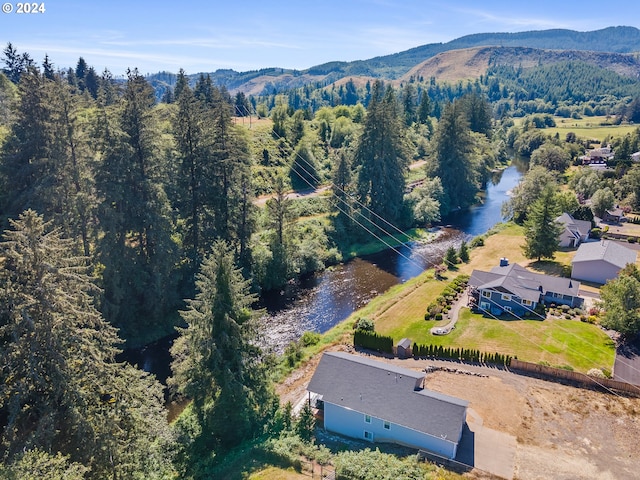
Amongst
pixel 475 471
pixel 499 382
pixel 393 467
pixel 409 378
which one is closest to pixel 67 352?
pixel 393 467

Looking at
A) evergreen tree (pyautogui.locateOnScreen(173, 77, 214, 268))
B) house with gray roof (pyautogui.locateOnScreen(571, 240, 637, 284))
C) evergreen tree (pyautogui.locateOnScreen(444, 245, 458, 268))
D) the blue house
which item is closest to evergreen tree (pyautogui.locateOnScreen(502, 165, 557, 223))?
house with gray roof (pyautogui.locateOnScreen(571, 240, 637, 284))

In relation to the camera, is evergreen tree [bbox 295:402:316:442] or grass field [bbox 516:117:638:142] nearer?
evergreen tree [bbox 295:402:316:442]

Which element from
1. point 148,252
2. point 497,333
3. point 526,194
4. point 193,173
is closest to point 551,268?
point 497,333

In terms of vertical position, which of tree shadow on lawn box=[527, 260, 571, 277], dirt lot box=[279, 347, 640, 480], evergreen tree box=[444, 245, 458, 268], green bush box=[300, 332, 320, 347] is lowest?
dirt lot box=[279, 347, 640, 480]

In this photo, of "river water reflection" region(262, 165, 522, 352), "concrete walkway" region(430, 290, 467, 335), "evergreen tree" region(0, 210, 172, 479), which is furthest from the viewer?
"river water reflection" region(262, 165, 522, 352)

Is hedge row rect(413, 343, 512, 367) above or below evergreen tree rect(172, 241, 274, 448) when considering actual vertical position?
below

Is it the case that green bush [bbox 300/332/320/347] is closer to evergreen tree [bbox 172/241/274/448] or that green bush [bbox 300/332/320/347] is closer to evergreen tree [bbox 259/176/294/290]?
evergreen tree [bbox 259/176/294/290]
